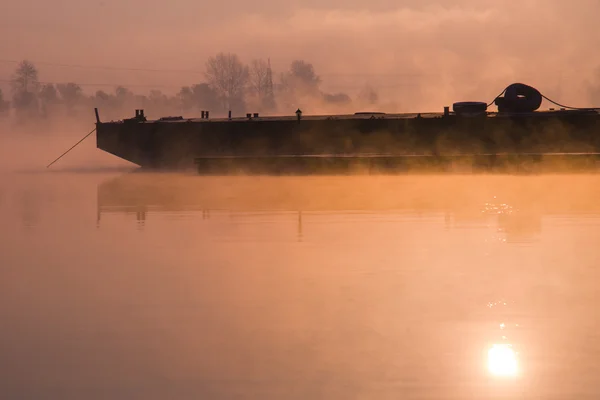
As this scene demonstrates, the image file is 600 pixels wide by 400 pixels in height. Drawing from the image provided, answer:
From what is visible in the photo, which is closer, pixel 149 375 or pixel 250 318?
pixel 149 375

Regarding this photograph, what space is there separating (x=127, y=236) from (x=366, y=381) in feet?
37.7

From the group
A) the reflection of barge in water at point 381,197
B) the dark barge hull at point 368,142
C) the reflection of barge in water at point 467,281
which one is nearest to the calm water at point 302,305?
the reflection of barge in water at point 467,281

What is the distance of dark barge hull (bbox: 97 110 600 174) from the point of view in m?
45.4

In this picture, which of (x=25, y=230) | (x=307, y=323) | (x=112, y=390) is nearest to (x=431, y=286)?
(x=307, y=323)

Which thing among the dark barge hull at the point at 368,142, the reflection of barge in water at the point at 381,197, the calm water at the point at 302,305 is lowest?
the calm water at the point at 302,305

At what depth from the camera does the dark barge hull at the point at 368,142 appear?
4538cm

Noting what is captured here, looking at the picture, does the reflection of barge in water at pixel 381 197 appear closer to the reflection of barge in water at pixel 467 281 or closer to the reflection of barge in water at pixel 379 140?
the reflection of barge in water at pixel 467 281

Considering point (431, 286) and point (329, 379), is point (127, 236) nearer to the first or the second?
point (431, 286)

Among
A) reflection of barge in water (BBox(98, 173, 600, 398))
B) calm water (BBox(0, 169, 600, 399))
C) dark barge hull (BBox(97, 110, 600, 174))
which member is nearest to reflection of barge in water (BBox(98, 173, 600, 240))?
reflection of barge in water (BBox(98, 173, 600, 398))

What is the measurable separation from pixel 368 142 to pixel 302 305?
3996cm

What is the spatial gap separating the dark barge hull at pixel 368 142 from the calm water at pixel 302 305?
22775 millimetres

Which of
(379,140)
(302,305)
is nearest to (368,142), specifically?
(379,140)

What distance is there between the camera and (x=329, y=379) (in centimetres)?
755

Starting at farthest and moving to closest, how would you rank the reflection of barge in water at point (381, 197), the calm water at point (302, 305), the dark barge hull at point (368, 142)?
the dark barge hull at point (368, 142)
the reflection of barge in water at point (381, 197)
the calm water at point (302, 305)
